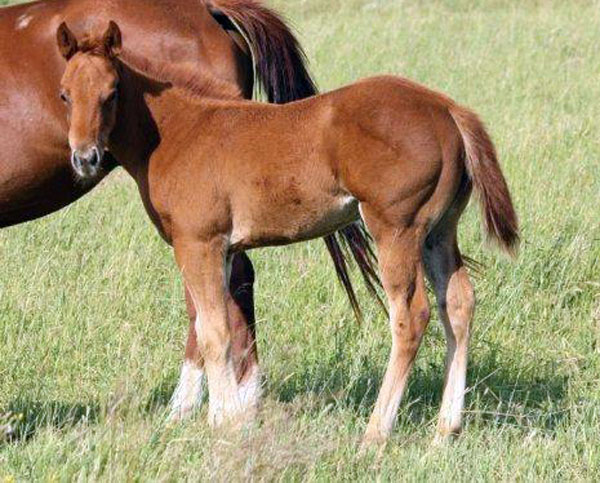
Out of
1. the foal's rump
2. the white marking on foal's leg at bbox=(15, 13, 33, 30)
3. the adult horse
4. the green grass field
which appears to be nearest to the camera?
the green grass field

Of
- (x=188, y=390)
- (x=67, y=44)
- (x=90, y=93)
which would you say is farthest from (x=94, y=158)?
(x=188, y=390)

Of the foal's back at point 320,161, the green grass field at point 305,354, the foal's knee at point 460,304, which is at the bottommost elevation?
the green grass field at point 305,354

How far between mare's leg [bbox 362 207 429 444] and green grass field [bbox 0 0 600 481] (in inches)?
4.5

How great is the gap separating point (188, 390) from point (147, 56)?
4.70 feet

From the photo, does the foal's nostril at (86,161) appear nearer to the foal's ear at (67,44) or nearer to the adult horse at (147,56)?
the foal's ear at (67,44)

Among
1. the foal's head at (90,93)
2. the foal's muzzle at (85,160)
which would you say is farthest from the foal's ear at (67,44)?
the foal's muzzle at (85,160)

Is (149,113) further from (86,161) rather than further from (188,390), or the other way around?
(188,390)

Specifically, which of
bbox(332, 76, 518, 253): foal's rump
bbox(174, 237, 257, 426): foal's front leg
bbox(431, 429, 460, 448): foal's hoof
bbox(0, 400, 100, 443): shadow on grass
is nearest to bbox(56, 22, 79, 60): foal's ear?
bbox(174, 237, 257, 426): foal's front leg

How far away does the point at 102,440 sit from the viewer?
4.00 metres

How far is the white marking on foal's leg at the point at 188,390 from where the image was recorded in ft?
17.1

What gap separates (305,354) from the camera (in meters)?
5.84

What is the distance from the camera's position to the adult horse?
17.6ft

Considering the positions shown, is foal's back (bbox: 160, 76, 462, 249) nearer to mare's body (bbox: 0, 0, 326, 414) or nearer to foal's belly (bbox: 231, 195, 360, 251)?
foal's belly (bbox: 231, 195, 360, 251)

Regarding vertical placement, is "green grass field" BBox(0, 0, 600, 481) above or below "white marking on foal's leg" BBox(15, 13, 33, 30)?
below
